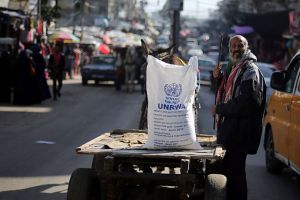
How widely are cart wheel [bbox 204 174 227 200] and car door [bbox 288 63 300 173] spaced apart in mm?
2340

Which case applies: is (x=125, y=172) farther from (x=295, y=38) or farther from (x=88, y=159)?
(x=295, y=38)

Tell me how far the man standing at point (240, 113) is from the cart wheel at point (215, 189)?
66 cm

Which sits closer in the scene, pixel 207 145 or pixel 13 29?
pixel 207 145

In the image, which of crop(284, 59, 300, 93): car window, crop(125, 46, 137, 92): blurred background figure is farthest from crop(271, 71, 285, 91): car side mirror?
crop(125, 46, 137, 92): blurred background figure

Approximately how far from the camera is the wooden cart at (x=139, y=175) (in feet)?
19.3

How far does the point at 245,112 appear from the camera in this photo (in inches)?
258

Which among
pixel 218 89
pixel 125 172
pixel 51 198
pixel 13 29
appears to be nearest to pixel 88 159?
pixel 51 198

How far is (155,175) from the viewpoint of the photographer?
6023 mm

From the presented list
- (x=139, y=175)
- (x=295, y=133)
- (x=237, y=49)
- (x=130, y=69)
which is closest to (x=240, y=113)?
(x=237, y=49)

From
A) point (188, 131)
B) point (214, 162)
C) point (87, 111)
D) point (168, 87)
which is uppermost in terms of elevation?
point (168, 87)

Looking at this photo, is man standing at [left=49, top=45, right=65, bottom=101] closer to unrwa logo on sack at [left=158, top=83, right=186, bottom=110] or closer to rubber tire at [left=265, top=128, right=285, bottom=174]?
rubber tire at [left=265, top=128, right=285, bottom=174]

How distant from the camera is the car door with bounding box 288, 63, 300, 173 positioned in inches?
323

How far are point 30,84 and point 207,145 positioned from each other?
586 inches

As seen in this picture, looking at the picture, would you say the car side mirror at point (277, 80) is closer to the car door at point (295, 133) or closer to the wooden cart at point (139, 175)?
the car door at point (295, 133)
